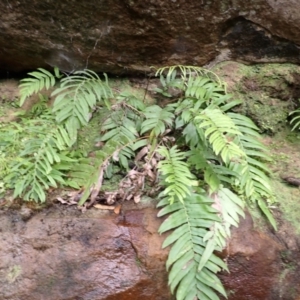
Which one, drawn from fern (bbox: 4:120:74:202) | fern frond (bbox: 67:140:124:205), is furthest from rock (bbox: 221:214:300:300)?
fern (bbox: 4:120:74:202)

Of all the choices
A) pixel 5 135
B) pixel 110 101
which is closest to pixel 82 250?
pixel 5 135

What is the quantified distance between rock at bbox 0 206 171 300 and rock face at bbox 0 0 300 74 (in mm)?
1592

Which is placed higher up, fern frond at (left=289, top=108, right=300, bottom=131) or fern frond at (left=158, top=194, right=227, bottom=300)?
fern frond at (left=289, top=108, right=300, bottom=131)

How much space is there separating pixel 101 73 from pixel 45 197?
1.49 metres

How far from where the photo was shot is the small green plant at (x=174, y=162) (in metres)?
2.76

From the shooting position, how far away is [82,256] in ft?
9.05

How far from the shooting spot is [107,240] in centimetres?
281

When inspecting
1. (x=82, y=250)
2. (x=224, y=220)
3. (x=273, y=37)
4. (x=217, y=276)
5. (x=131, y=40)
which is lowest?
(x=82, y=250)

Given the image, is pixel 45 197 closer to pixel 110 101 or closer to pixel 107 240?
pixel 107 240

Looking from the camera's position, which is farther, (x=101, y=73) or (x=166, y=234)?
(x=101, y=73)

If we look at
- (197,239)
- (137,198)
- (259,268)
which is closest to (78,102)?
(137,198)

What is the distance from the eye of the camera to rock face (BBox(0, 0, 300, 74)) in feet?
11.5

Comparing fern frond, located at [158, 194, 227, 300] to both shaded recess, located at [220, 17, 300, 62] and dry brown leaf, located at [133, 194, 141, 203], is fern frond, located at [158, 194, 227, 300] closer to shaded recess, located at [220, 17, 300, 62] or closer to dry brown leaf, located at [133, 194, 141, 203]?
dry brown leaf, located at [133, 194, 141, 203]

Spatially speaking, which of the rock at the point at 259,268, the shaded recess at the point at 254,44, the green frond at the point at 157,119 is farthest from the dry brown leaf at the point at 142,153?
the shaded recess at the point at 254,44
